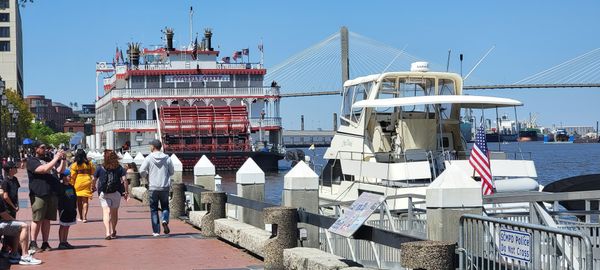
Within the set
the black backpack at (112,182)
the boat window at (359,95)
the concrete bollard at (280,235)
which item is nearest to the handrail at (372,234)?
the concrete bollard at (280,235)

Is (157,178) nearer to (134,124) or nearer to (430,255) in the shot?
(430,255)

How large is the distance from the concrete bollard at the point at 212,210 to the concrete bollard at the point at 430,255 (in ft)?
27.6

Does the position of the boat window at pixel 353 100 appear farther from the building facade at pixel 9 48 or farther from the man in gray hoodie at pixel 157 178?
the building facade at pixel 9 48

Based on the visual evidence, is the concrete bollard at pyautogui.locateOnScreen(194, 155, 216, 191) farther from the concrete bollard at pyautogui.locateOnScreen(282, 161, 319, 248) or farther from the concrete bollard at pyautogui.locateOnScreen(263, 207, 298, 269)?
the concrete bollard at pyautogui.locateOnScreen(263, 207, 298, 269)

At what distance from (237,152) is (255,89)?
8.03 m

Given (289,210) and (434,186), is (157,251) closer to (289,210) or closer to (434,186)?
(289,210)

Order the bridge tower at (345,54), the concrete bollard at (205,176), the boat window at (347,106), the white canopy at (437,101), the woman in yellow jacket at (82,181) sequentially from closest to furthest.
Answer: the woman in yellow jacket at (82,181) < the white canopy at (437,101) < the concrete bollard at (205,176) < the boat window at (347,106) < the bridge tower at (345,54)

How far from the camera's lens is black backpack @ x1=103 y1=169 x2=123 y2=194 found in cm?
1603

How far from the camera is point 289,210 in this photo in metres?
12.4

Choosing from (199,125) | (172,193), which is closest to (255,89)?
(199,125)

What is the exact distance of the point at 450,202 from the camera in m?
8.81

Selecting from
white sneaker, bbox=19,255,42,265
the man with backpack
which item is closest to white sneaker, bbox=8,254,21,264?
white sneaker, bbox=19,255,42,265

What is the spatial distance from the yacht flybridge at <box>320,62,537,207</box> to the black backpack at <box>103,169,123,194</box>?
6006 mm

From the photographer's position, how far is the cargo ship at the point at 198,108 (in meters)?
65.2
